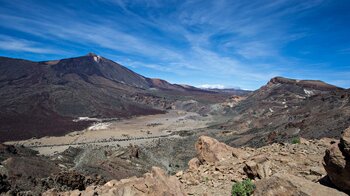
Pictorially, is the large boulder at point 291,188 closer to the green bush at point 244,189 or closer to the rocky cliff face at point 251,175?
the rocky cliff face at point 251,175

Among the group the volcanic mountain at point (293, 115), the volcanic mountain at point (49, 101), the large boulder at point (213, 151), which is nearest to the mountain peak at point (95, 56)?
the volcanic mountain at point (49, 101)

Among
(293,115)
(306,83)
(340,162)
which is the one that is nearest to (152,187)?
(340,162)

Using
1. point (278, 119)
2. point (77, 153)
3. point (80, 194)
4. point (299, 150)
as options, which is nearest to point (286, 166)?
point (299, 150)

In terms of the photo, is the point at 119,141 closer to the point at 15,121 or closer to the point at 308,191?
the point at 15,121

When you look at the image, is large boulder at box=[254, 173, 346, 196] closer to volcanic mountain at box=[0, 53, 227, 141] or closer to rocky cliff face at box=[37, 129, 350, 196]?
rocky cliff face at box=[37, 129, 350, 196]

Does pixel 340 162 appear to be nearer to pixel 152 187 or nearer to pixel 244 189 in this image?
pixel 244 189

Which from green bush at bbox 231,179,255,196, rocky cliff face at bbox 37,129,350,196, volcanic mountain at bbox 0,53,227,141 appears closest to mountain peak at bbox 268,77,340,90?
volcanic mountain at bbox 0,53,227,141
